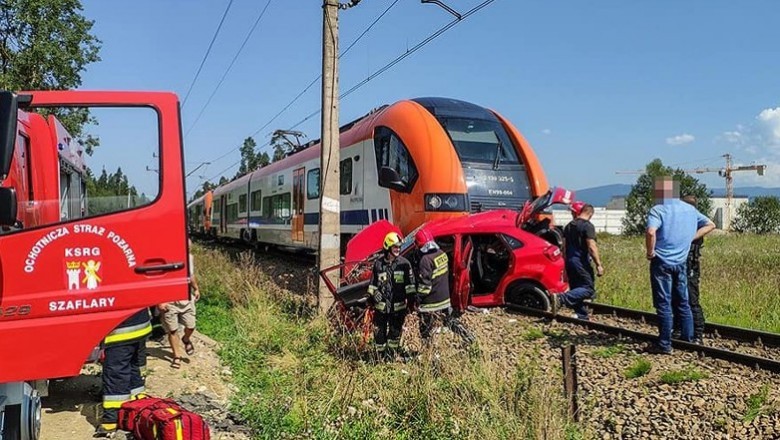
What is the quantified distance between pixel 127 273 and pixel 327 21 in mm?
6593

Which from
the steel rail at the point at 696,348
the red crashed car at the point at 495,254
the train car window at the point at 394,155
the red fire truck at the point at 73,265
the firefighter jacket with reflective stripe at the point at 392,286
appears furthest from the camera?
the train car window at the point at 394,155

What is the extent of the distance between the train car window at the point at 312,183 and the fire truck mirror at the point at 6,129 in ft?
38.3

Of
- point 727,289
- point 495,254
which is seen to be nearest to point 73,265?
point 495,254

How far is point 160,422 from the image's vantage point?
4180 mm

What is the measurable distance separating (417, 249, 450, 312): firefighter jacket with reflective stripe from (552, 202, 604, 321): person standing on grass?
8.23ft

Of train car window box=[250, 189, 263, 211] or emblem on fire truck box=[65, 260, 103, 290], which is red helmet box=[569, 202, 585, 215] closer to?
emblem on fire truck box=[65, 260, 103, 290]

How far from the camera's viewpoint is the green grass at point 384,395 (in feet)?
15.6

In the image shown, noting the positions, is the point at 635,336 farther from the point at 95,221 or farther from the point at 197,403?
the point at 95,221

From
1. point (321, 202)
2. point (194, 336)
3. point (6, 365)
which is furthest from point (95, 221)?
point (321, 202)

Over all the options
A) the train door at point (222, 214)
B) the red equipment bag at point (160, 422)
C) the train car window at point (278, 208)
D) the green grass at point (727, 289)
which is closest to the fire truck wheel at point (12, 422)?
the red equipment bag at point (160, 422)

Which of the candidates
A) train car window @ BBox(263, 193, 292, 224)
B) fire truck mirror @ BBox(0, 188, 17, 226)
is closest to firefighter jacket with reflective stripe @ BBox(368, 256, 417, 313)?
fire truck mirror @ BBox(0, 188, 17, 226)

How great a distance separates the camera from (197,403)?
Result: 220 inches

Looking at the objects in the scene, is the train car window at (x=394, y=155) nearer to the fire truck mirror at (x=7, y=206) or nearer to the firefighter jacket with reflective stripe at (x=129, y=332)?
the firefighter jacket with reflective stripe at (x=129, y=332)

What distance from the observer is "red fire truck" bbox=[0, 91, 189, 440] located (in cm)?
335
